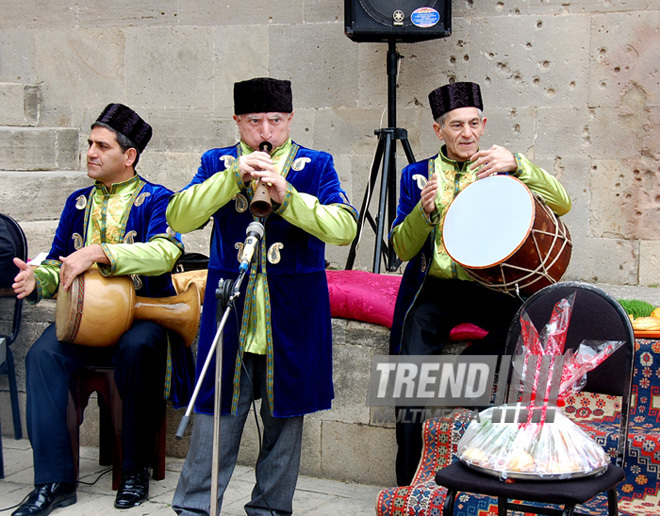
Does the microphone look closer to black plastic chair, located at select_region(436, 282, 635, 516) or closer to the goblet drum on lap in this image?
black plastic chair, located at select_region(436, 282, 635, 516)

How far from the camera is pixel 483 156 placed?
3.39m

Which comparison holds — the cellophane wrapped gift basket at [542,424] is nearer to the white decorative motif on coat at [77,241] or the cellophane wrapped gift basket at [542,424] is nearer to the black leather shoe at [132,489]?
the black leather shoe at [132,489]

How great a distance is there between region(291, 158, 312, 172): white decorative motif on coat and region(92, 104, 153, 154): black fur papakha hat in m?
1.08

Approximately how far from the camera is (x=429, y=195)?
3.39m

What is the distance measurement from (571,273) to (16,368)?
3.18 m

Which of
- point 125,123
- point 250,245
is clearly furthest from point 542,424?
point 125,123

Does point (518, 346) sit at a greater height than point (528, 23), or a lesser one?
lesser

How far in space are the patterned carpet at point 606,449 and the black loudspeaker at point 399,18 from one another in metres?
2.39

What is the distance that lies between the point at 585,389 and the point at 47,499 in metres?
2.15

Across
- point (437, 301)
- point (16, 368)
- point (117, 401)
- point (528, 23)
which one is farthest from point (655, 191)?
point (16, 368)

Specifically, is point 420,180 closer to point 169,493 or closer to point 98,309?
point 98,309

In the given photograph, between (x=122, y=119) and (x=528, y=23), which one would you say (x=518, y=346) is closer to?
(x=122, y=119)

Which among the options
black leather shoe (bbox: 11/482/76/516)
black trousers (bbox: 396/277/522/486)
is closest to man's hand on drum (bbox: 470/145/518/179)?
black trousers (bbox: 396/277/522/486)

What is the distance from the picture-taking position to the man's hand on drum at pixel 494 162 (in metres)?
3.36
